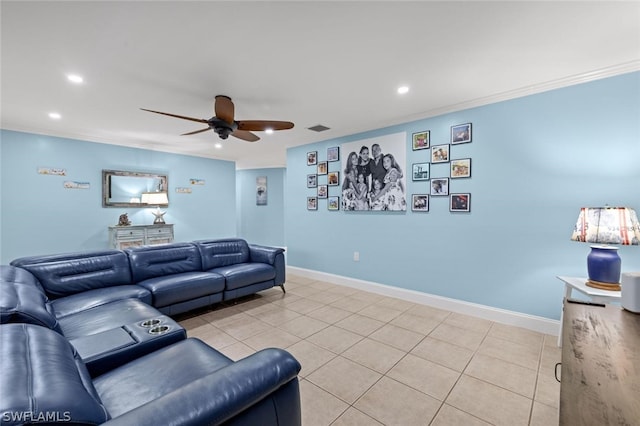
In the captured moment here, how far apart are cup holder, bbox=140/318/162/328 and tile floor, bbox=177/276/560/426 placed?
2.38ft

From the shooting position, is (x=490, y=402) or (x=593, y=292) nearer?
(x=490, y=402)

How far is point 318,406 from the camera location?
1.71 m

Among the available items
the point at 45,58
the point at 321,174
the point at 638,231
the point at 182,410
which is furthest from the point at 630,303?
the point at 45,58

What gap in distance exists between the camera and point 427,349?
2367 mm

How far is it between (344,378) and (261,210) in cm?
679

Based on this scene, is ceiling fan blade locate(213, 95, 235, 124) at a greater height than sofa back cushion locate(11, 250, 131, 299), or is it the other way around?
ceiling fan blade locate(213, 95, 235, 124)

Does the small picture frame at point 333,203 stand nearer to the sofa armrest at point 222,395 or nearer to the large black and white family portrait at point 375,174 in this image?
the large black and white family portrait at point 375,174

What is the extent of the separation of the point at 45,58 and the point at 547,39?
394cm

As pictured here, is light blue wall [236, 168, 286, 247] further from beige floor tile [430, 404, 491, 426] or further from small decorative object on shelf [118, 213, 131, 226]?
beige floor tile [430, 404, 491, 426]

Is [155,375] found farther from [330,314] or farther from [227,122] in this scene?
[227,122]

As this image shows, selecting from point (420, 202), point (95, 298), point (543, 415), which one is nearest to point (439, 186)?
point (420, 202)

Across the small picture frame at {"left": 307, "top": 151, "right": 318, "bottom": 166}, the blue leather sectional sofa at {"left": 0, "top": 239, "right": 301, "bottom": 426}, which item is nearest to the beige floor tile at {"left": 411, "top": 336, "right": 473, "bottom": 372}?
the blue leather sectional sofa at {"left": 0, "top": 239, "right": 301, "bottom": 426}

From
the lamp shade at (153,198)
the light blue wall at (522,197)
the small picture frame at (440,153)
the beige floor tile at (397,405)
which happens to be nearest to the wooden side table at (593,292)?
the light blue wall at (522,197)

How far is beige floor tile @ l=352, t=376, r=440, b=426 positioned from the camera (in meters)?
1.60
